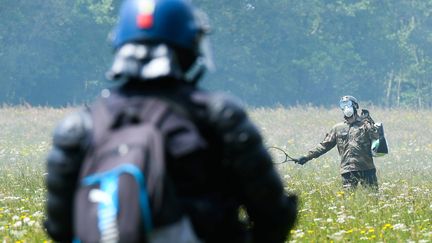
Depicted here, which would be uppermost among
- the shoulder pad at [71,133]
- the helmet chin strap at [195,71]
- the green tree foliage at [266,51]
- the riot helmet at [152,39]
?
the riot helmet at [152,39]

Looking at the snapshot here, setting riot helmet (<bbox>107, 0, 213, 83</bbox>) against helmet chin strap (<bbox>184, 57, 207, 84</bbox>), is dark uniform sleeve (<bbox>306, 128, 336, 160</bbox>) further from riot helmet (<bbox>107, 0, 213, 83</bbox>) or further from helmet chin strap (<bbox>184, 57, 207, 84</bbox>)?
riot helmet (<bbox>107, 0, 213, 83</bbox>)

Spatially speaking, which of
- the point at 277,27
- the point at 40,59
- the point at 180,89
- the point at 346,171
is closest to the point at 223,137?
the point at 180,89

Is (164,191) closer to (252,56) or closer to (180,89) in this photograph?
(180,89)

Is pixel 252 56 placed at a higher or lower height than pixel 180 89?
lower

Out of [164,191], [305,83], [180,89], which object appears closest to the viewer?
[164,191]

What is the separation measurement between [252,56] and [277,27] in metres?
3.16

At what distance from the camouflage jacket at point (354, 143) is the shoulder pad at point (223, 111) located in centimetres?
1225

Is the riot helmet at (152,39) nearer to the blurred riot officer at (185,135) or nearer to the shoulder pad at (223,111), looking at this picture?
the blurred riot officer at (185,135)

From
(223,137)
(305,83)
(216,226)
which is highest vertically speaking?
(223,137)

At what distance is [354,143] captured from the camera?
1528 centimetres

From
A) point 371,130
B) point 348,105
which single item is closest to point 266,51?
point 371,130

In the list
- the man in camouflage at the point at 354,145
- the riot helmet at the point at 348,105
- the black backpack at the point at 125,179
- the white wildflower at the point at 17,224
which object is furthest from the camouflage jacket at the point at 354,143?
the black backpack at the point at 125,179

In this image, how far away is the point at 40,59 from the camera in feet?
214

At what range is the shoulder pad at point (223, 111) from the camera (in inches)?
115
